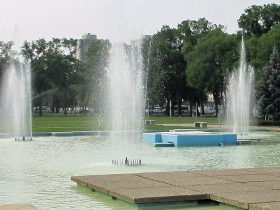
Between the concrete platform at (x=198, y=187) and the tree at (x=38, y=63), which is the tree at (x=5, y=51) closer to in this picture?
the tree at (x=38, y=63)

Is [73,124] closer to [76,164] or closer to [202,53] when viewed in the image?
[202,53]

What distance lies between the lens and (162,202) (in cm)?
941

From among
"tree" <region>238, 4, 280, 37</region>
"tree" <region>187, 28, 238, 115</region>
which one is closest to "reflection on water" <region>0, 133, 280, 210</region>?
"tree" <region>187, 28, 238, 115</region>

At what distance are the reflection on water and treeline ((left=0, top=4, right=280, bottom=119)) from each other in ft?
88.7

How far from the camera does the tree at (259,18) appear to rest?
58697 millimetres

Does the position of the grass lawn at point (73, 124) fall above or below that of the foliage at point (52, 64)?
below

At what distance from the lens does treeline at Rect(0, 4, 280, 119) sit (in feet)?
186

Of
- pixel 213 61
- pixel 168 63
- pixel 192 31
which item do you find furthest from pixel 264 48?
pixel 168 63

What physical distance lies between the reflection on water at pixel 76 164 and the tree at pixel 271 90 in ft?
60.7

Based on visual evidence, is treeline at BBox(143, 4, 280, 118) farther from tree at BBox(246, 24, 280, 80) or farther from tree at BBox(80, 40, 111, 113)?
tree at BBox(80, 40, 111, 113)

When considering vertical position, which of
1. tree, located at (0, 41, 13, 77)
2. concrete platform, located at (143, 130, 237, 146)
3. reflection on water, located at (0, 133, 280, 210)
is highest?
tree, located at (0, 41, 13, 77)

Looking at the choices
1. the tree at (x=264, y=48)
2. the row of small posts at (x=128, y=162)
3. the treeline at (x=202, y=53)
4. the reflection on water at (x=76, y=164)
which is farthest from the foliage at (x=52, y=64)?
the row of small posts at (x=128, y=162)

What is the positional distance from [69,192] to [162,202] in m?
2.43

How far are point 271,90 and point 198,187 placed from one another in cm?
3255
